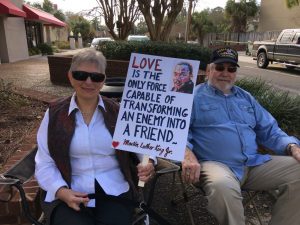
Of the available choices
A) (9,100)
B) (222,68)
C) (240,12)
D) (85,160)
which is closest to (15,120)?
(9,100)

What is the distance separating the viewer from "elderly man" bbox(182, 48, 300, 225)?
2607mm

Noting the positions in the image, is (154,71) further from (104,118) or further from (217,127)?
(217,127)

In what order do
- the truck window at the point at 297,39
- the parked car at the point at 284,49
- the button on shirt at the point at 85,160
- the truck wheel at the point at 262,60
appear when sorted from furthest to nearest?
the truck wheel at the point at 262,60 < the parked car at the point at 284,49 < the truck window at the point at 297,39 < the button on shirt at the point at 85,160

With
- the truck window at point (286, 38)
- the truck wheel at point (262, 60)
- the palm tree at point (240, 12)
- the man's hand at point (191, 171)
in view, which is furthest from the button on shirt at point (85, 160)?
the palm tree at point (240, 12)

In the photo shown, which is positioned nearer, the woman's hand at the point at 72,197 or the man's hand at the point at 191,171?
the woman's hand at the point at 72,197

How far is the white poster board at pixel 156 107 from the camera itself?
2.26 m

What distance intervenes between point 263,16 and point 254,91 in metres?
40.4

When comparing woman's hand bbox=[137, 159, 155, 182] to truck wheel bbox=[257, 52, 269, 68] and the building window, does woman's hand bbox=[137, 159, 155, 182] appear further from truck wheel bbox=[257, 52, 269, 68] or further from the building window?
the building window

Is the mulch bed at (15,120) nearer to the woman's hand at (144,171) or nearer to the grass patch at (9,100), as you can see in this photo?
the grass patch at (9,100)

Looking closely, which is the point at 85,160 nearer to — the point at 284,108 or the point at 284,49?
the point at 284,108

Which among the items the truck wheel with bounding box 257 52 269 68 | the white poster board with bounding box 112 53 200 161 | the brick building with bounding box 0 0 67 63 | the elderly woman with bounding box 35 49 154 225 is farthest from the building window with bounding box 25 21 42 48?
the white poster board with bounding box 112 53 200 161

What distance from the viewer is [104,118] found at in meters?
2.39

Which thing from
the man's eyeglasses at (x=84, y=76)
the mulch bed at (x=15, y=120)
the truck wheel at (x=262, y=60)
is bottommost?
the truck wheel at (x=262, y=60)

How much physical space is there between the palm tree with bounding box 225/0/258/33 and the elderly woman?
52.0 meters
